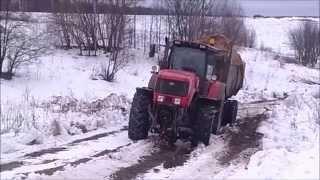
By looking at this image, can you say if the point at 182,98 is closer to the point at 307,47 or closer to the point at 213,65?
the point at 213,65

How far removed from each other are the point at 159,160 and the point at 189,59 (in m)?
3.92

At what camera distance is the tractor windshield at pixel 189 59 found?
49.0ft

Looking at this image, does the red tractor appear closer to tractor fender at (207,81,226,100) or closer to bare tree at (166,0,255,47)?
tractor fender at (207,81,226,100)

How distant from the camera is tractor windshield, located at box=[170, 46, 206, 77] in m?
14.9

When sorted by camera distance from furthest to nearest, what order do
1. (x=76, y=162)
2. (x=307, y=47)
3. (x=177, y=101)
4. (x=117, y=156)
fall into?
1. (x=307, y=47)
2. (x=177, y=101)
3. (x=117, y=156)
4. (x=76, y=162)

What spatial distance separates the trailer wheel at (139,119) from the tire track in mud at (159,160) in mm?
690

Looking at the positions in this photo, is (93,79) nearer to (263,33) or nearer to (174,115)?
(174,115)

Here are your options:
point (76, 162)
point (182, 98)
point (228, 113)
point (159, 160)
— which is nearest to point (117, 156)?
point (159, 160)

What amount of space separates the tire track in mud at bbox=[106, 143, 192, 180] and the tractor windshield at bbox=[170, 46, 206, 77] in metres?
2.13

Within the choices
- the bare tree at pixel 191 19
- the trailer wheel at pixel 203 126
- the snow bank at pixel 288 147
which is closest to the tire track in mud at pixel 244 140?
the snow bank at pixel 288 147

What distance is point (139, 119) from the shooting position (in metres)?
13.8

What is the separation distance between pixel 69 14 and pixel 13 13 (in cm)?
782

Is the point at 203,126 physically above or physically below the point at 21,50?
below

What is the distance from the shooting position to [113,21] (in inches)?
1209
